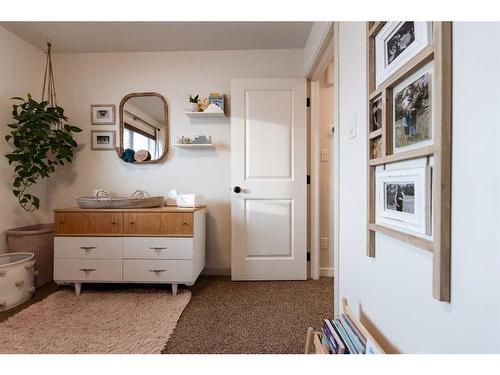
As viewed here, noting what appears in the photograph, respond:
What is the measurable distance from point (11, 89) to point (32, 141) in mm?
541

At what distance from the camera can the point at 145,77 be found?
2605 mm

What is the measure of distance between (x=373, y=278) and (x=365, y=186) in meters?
0.39

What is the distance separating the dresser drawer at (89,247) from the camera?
6.79ft

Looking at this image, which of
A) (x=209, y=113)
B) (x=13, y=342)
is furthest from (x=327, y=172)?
(x=13, y=342)

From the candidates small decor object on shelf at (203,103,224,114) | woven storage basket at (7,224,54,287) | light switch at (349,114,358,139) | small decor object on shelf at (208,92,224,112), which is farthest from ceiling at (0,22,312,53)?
woven storage basket at (7,224,54,287)

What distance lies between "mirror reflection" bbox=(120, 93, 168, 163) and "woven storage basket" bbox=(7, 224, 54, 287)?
989 millimetres

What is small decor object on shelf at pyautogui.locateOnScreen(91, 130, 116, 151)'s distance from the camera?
2.62 m

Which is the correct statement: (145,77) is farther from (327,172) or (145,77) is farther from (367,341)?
(367,341)

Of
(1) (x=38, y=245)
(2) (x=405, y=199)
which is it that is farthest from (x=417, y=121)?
(1) (x=38, y=245)

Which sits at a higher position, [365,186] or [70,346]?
[365,186]

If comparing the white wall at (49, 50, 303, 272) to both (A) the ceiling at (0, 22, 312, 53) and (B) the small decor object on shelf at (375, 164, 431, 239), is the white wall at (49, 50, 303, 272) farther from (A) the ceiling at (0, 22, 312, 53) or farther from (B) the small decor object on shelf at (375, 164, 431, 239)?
(B) the small decor object on shelf at (375, 164, 431, 239)

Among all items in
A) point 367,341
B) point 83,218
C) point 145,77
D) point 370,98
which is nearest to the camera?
point 367,341

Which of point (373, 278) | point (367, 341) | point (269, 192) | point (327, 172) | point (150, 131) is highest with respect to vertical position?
point (150, 131)

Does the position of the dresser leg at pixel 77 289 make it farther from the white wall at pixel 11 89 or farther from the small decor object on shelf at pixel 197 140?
the small decor object on shelf at pixel 197 140
